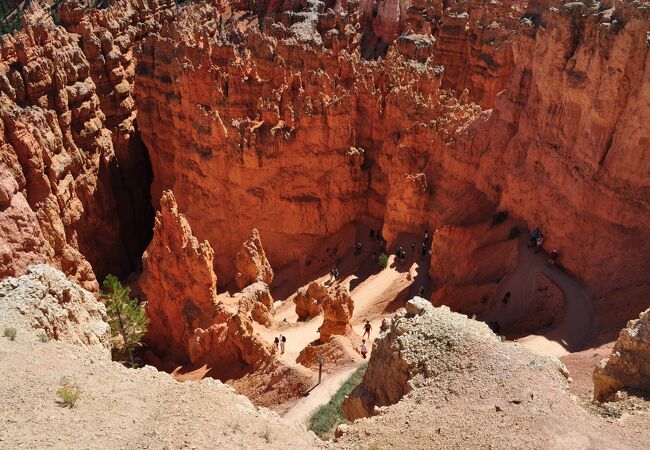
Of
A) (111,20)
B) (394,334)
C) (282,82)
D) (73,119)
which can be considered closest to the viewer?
(394,334)

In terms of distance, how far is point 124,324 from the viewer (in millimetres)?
23375

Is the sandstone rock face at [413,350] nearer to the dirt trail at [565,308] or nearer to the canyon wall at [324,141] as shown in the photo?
the dirt trail at [565,308]

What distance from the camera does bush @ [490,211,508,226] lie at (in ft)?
82.6

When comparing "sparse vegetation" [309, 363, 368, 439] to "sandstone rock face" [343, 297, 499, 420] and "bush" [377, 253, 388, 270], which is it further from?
"bush" [377, 253, 388, 270]

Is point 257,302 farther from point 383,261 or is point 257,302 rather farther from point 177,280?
point 383,261

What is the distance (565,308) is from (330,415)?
944cm

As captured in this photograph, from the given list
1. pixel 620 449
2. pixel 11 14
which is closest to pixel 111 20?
pixel 11 14

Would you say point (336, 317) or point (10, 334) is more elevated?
point (10, 334)

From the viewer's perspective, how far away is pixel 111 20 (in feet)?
152

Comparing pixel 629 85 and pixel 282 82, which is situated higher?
pixel 629 85

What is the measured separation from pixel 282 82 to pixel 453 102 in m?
9.27

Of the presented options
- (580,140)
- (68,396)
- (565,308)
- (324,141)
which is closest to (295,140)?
(324,141)

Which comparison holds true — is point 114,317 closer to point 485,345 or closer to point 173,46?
point 485,345

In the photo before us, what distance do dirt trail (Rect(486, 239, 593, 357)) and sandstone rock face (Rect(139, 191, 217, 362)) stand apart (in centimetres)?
1127
